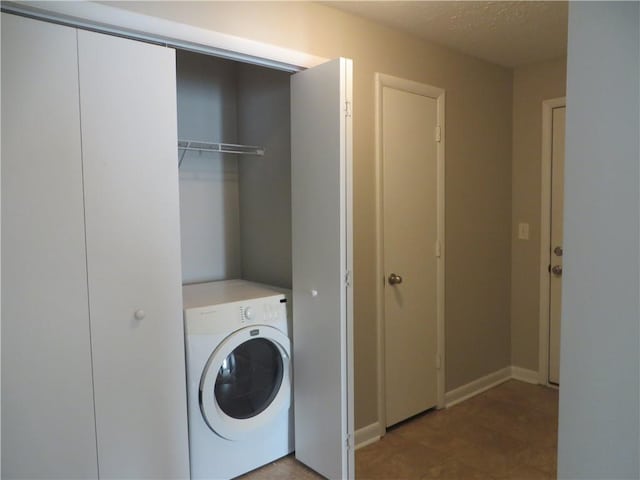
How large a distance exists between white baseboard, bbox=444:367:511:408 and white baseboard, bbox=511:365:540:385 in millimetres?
39

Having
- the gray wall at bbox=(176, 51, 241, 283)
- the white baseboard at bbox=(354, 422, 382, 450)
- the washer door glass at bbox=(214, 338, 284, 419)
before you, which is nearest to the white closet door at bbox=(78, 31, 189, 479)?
the washer door glass at bbox=(214, 338, 284, 419)

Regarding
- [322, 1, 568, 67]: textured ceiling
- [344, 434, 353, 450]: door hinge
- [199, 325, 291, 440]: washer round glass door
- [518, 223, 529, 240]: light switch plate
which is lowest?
[344, 434, 353, 450]: door hinge

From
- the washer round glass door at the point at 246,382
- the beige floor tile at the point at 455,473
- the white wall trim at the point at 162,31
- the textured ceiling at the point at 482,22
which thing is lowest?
the beige floor tile at the point at 455,473

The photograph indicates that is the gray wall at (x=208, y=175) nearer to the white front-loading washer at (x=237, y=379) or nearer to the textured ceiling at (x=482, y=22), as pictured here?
the white front-loading washer at (x=237, y=379)

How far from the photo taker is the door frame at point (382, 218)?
106 inches

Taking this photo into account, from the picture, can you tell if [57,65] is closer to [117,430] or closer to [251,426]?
[117,430]

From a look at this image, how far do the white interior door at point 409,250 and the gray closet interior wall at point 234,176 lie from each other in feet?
1.99

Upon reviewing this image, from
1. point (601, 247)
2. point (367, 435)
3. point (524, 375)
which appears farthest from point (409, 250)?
point (601, 247)

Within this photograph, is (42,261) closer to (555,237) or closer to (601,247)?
(601,247)

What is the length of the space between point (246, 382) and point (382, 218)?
1.18m

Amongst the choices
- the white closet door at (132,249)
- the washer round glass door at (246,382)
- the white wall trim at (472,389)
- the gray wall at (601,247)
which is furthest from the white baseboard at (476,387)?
the gray wall at (601,247)

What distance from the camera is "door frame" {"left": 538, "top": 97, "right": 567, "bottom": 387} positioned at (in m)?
3.42

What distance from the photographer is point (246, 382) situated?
242 centimetres

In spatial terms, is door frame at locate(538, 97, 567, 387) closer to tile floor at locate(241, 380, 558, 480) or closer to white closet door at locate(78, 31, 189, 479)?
tile floor at locate(241, 380, 558, 480)
